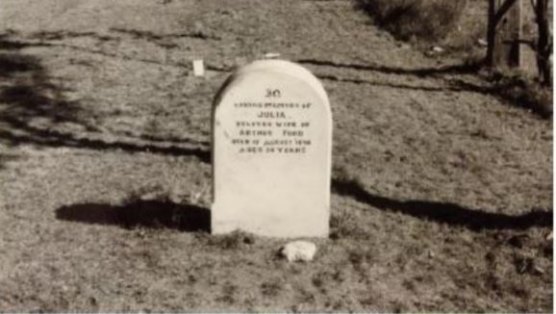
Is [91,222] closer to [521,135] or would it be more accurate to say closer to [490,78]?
[521,135]

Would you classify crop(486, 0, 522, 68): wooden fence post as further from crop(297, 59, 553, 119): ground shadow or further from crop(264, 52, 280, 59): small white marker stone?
crop(264, 52, 280, 59): small white marker stone

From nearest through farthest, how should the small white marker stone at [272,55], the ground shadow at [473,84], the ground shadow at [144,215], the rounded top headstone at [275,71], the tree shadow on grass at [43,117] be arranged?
the rounded top headstone at [275,71] → the ground shadow at [144,215] → the tree shadow on grass at [43,117] → the ground shadow at [473,84] → the small white marker stone at [272,55]

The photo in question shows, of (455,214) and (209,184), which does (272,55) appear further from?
(455,214)

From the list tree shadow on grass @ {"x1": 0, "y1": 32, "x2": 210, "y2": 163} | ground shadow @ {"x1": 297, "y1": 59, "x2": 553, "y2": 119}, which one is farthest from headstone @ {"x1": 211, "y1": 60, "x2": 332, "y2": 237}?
ground shadow @ {"x1": 297, "y1": 59, "x2": 553, "y2": 119}

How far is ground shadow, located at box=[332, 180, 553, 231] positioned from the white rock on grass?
3.91ft

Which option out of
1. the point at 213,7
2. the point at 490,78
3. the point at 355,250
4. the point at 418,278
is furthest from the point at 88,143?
the point at 213,7

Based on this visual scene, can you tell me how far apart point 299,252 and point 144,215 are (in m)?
1.48

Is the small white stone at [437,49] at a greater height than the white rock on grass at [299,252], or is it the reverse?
the small white stone at [437,49]

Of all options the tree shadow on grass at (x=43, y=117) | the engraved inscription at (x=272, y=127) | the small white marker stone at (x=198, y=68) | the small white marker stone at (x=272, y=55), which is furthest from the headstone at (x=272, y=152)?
the small white marker stone at (x=272, y=55)

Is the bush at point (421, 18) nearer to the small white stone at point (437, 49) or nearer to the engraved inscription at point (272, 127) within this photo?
the small white stone at point (437, 49)

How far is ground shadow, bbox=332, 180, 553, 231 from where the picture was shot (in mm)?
7504

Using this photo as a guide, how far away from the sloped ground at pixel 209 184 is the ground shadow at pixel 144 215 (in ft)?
0.07

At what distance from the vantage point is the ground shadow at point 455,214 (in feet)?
24.6

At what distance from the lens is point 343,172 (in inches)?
343
